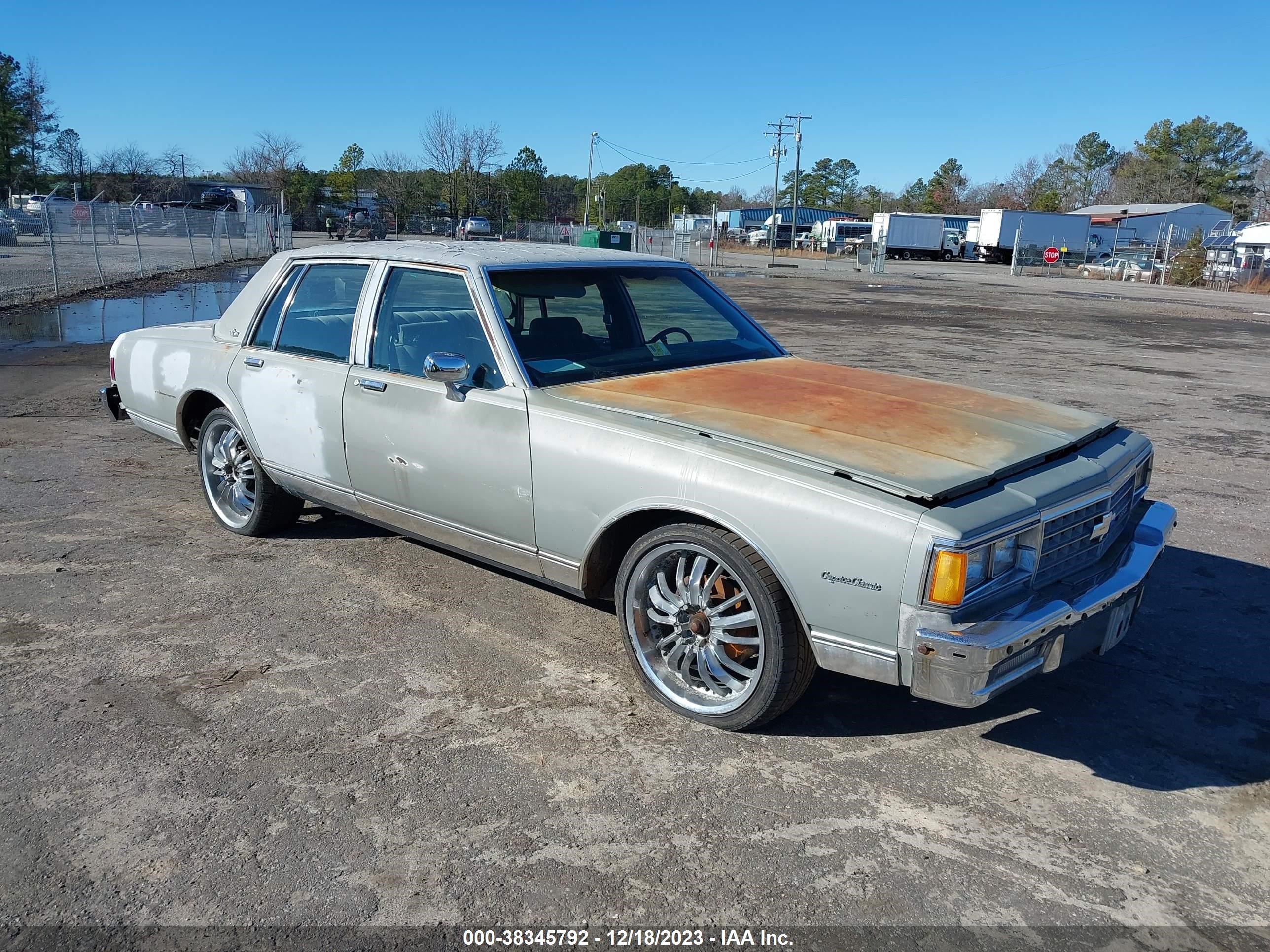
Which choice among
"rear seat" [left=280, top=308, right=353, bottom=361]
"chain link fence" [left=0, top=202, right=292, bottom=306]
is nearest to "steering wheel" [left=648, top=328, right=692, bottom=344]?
"rear seat" [left=280, top=308, right=353, bottom=361]

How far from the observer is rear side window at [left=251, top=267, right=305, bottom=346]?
5102 millimetres

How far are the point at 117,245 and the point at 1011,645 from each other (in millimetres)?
29458

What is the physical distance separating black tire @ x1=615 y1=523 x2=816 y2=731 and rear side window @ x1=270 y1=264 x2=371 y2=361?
207cm

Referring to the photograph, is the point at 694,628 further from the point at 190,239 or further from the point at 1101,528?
the point at 190,239

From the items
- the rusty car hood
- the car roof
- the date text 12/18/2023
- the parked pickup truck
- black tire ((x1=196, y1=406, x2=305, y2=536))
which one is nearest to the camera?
the date text 12/18/2023

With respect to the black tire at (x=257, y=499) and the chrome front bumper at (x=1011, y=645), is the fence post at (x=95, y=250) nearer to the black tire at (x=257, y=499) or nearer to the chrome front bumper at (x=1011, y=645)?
the black tire at (x=257, y=499)

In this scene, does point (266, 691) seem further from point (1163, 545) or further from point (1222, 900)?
point (1163, 545)

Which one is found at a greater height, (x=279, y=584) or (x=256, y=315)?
(x=256, y=315)

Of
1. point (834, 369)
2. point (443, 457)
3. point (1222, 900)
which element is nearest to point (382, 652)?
point (443, 457)

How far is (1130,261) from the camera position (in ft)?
168

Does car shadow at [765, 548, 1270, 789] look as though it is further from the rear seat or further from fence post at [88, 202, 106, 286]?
fence post at [88, 202, 106, 286]

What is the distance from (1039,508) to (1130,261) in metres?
55.0

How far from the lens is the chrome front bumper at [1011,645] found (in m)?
2.90

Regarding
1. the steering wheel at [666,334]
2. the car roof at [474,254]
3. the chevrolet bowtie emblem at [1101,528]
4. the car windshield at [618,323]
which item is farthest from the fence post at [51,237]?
the chevrolet bowtie emblem at [1101,528]
